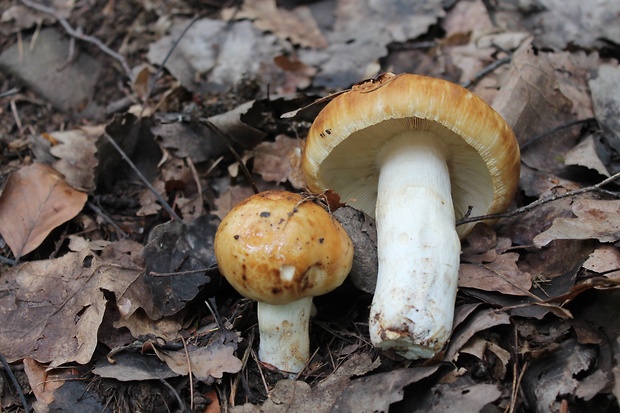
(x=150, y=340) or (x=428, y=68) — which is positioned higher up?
(x=428, y=68)

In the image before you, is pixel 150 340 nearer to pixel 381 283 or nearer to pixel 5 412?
pixel 5 412

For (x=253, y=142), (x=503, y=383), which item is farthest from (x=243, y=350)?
(x=253, y=142)

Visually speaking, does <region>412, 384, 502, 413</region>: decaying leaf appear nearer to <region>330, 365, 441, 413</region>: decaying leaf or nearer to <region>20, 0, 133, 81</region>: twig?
<region>330, 365, 441, 413</region>: decaying leaf

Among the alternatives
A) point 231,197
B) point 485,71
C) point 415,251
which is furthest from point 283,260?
point 485,71

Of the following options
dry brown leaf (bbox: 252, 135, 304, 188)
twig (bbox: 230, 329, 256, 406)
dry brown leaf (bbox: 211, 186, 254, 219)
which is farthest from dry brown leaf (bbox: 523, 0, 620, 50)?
twig (bbox: 230, 329, 256, 406)

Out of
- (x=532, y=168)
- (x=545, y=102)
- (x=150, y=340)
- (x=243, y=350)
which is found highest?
(x=545, y=102)

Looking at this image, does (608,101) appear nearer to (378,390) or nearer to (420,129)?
(420,129)
